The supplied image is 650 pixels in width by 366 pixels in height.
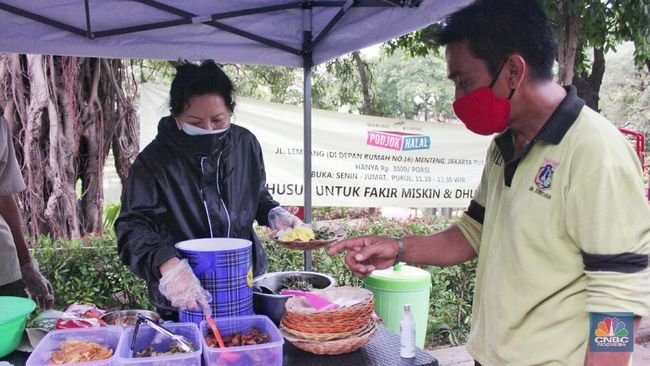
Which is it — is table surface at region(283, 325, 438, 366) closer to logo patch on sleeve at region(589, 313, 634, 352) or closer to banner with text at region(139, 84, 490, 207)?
logo patch on sleeve at region(589, 313, 634, 352)

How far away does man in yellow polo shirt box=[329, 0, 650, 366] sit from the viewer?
112 cm

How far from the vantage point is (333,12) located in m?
2.82

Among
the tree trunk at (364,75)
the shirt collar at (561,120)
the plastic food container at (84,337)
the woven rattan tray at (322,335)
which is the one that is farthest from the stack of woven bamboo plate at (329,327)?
the tree trunk at (364,75)

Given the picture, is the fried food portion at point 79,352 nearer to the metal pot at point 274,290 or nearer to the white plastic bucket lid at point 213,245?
the white plastic bucket lid at point 213,245

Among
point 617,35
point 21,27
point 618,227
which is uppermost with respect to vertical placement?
point 617,35

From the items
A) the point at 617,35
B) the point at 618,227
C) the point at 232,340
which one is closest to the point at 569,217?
the point at 618,227

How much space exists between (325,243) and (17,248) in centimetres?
200

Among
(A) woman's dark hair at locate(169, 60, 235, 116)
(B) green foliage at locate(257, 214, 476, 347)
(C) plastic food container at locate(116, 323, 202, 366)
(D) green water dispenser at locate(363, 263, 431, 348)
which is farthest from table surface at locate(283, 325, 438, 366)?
(B) green foliage at locate(257, 214, 476, 347)

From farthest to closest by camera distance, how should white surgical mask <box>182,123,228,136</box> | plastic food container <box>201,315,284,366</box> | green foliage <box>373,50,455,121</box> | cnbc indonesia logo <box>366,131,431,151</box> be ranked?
green foliage <box>373,50,455,121</box>
cnbc indonesia logo <box>366,131,431,151</box>
white surgical mask <box>182,123,228,136</box>
plastic food container <box>201,315,284,366</box>

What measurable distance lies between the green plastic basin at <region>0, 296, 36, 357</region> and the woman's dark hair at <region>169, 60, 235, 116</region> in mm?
983

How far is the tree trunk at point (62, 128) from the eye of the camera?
510 cm

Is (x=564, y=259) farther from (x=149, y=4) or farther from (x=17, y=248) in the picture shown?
(x=17, y=248)

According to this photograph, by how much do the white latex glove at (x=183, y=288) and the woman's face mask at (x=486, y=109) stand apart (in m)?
1.02

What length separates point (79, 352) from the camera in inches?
54.1
